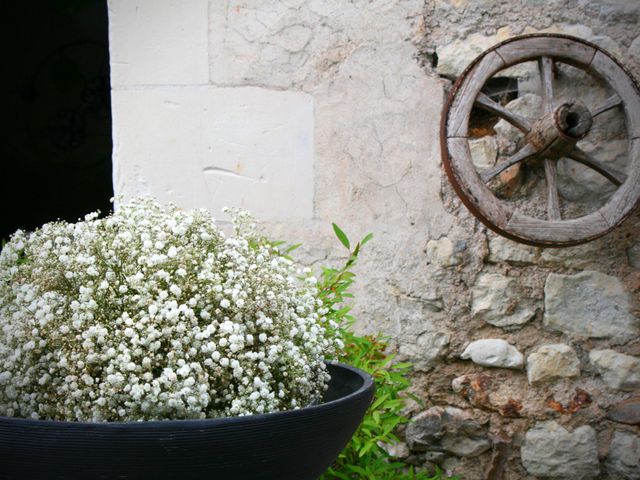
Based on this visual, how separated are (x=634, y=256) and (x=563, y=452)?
2.27ft

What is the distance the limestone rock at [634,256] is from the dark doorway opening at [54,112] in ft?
14.3

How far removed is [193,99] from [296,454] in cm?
181

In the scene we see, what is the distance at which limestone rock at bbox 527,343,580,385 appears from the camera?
260 cm

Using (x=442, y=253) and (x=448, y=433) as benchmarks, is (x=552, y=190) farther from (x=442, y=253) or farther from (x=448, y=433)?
(x=448, y=433)

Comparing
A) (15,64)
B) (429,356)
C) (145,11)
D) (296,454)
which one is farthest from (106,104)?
(296,454)

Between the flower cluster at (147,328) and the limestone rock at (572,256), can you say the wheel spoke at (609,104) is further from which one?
the flower cluster at (147,328)

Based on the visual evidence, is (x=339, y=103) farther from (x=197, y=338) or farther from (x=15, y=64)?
(x=15, y=64)

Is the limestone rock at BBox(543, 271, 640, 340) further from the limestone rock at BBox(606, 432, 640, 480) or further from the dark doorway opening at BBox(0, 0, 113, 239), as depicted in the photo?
the dark doorway opening at BBox(0, 0, 113, 239)

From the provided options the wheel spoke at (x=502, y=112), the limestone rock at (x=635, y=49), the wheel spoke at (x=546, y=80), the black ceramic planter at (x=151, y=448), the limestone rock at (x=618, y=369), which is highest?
the limestone rock at (x=635, y=49)

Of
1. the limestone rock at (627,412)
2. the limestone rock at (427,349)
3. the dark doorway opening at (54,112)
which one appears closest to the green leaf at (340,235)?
the limestone rock at (427,349)

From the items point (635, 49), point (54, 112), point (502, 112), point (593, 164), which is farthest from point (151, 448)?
point (54, 112)

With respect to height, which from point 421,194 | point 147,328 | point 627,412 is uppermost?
point 421,194

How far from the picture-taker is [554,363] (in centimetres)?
260

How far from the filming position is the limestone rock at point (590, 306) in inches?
101
